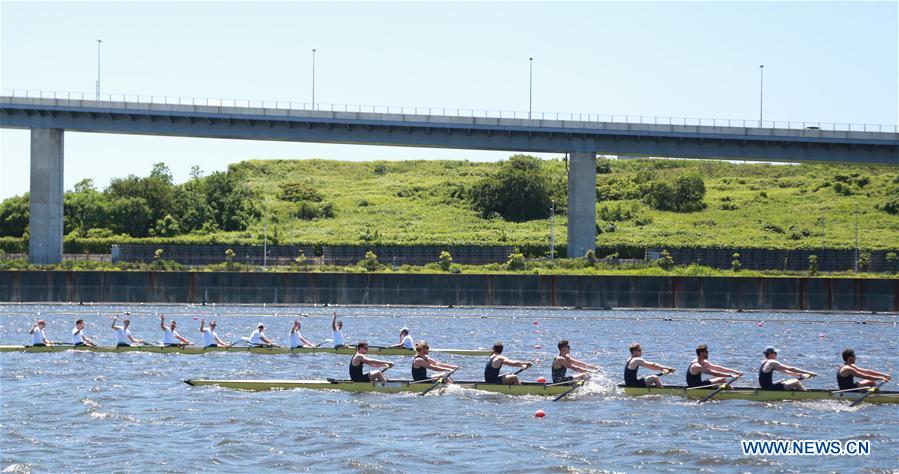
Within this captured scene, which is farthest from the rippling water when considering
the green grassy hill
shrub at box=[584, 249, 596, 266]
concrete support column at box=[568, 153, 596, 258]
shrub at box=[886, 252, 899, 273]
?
the green grassy hill

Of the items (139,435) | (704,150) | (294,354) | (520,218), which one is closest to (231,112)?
(704,150)

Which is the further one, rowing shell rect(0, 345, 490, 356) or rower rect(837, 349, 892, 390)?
rowing shell rect(0, 345, 490, 356)

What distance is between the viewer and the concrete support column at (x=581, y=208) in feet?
273

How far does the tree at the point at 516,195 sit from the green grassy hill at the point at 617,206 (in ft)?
7.78

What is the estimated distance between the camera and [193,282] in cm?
7800

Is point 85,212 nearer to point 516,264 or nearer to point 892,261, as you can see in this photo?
point 516,264

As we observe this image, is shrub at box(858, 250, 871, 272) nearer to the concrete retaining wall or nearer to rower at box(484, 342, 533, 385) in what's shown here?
the concrete retaining wall

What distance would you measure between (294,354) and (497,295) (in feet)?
116

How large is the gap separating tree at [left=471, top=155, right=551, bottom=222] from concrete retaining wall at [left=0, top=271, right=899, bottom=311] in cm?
4960

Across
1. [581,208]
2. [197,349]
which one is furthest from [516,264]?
[197,349]

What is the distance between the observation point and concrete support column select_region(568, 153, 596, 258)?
273 feet

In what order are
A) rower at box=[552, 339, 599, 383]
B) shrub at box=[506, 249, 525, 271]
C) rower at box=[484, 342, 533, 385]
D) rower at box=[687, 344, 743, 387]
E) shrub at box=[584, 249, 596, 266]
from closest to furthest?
rower at box=[687, 344, 743, 387], rower at box=[484, 342, 533, 385], rower at box=[552, 339, 599, 383], shrub at box=[584, 249, 596, 266], shrub at box=[506, 249, 525, 271]

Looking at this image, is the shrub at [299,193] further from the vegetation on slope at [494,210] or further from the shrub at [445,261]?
the shrub at [445,261]

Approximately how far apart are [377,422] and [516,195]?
102 meters
